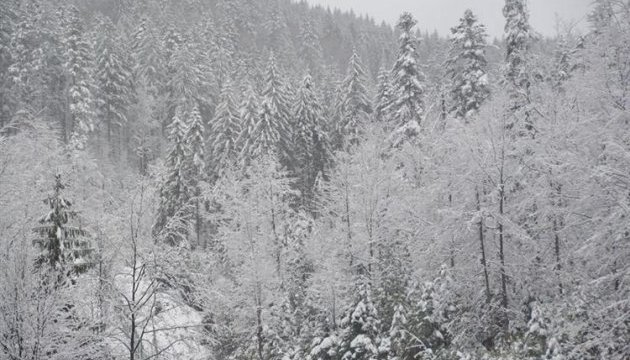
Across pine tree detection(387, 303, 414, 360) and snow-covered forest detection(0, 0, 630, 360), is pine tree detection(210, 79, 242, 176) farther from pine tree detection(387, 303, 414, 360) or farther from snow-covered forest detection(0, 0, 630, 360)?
pine tree detection(387, 303, 414, 360)

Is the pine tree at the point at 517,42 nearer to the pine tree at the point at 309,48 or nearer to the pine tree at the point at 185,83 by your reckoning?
the pine tree at the point at 185,83

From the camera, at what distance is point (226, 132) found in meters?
41.8

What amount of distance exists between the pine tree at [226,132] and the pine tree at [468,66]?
19357 millimetres

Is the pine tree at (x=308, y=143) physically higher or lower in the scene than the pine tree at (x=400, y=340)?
higher

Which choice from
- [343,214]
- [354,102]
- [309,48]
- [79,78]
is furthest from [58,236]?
[309,48]

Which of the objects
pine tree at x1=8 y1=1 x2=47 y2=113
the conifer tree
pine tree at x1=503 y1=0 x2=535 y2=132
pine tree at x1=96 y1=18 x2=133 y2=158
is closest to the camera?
pine tree at x1=503 y1=0 x2=535 y2=132

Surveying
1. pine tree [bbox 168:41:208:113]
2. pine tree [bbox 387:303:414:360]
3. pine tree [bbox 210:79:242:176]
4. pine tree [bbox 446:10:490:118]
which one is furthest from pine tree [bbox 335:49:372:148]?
pine tree [bbox 387:303:414:360]

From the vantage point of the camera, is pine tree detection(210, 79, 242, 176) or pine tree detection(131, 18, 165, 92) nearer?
pine tree detection(210, 79, 242, 176)

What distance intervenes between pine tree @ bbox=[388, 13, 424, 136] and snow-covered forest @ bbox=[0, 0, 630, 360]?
0.50 ft

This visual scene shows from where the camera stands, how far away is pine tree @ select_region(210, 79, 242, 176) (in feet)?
134

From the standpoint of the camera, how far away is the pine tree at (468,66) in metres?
28.9

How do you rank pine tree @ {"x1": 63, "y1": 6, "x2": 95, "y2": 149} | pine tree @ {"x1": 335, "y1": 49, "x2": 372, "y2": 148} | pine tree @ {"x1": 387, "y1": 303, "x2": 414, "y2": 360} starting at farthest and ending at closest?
pine tree @ {"x1": 63, "y1": 6, "x2": 95, "y2": 149} < pine tree @ {"x1": 335, "y1": 49, "x2": 372, "y2": 148} < pine tree @ {"x1": 387, "y1": 303, "x2": 414, "y2": 360}

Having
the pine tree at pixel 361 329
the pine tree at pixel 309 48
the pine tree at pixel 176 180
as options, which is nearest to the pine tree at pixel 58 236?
the pine tree at pixel 361 329

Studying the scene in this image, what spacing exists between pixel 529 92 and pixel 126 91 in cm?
4682
